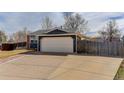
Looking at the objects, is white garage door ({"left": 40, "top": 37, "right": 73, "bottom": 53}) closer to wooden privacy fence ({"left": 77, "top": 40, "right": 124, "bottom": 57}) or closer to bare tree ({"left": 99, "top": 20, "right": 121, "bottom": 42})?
wooden privacy fence ({"left": 77, "top": 40, "right": 124, "bottom": 57})

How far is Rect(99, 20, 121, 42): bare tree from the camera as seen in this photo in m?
29.6

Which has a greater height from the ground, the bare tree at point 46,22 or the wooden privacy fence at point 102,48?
the bare tree at point 46,22

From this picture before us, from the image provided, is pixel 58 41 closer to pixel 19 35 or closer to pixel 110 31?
pixel 110 31

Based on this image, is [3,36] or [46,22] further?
[3,36]

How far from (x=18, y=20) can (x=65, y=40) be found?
1092cm

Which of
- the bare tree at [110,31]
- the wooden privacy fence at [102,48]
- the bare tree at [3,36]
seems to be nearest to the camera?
the wooden privacy fence at [102,48]

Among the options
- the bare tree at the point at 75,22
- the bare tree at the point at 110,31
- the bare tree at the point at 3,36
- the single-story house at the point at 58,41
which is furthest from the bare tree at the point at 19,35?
the bare tree at the point at 110,31

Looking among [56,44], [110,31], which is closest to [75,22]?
[110,31]

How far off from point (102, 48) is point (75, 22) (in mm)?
14262

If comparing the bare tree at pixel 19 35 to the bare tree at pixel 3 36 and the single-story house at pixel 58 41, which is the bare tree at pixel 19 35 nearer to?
the bare tree at pixel 3 36

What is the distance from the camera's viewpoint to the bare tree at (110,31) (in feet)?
97.1

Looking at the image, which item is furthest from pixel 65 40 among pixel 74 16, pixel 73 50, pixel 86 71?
pixel 74 16

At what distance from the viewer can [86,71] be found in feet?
35.1

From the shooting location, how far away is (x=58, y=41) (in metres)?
21.0
